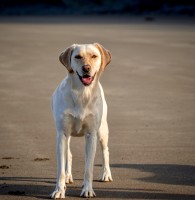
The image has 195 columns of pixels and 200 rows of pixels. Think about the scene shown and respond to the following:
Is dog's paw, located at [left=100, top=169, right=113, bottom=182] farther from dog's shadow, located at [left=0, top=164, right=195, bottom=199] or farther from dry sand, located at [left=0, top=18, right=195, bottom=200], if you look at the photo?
dog's shadow, located at [left=0, top=164, right=195, bottom=199]

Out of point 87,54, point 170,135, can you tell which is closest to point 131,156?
point 170,135

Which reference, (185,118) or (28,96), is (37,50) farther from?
(185,118)

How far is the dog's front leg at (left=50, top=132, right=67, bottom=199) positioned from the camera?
8789 millimetres

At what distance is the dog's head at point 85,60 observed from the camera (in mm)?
8883

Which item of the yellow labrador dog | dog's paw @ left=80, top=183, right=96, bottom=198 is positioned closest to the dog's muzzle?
the yellow labrador dog

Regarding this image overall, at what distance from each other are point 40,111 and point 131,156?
408cm

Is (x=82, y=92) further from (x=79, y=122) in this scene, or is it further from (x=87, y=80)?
(x=79, y=122)

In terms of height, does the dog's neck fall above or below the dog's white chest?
above

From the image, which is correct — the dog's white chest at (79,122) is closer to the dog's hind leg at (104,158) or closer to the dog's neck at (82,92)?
the dog's neck at (82,92)

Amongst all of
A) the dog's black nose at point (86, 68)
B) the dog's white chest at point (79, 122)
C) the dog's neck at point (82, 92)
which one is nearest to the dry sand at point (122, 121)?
the dog's white chest at point (79, 122)

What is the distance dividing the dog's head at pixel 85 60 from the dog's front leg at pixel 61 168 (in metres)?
0.67

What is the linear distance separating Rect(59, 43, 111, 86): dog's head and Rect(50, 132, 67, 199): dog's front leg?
26.4 inches

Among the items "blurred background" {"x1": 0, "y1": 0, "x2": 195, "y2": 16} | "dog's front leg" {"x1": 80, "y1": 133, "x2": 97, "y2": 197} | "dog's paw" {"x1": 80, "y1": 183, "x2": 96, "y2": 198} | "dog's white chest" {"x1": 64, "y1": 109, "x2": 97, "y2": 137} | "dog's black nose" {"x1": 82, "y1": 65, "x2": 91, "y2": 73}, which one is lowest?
"blurred background" {"x1": 0, "y1": 0, "x2": 195, "y2": 16}

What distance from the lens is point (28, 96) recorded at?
54.5ft
